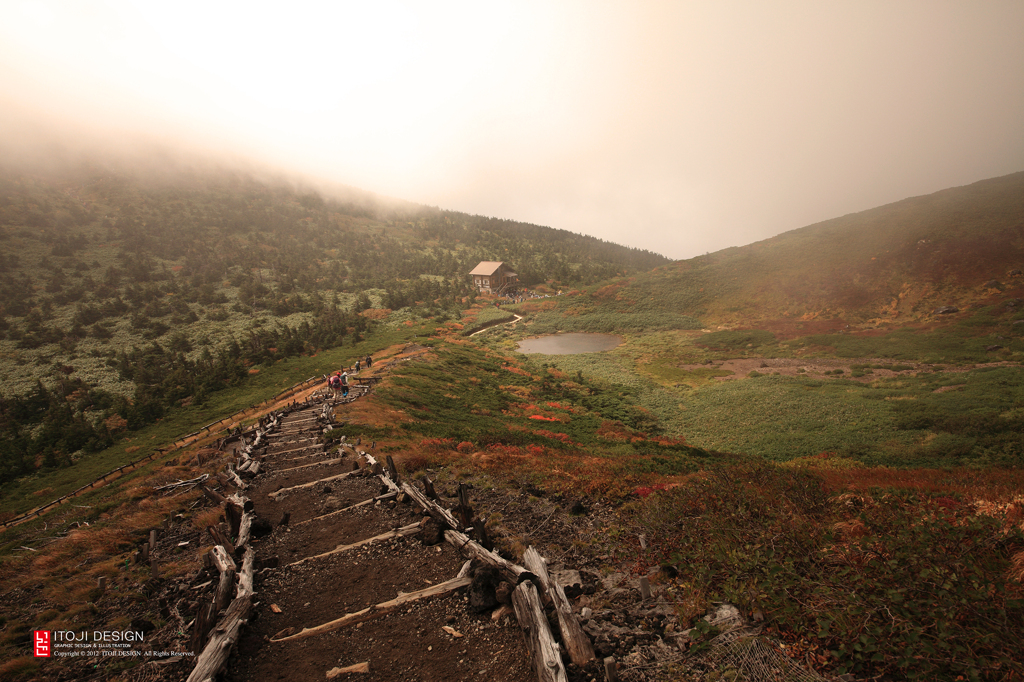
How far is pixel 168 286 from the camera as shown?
65.6m

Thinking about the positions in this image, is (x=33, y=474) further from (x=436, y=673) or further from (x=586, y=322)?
(x=586, y=322)

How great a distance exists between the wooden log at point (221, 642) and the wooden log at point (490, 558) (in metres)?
4.00

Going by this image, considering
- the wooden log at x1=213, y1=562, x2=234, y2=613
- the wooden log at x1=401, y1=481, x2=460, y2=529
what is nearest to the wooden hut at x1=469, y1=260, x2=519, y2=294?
the wooden log at x1=401, y1=481, x2=460, y2=529

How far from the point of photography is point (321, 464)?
15914 mm

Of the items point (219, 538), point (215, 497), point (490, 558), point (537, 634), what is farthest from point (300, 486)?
point (537, 634)

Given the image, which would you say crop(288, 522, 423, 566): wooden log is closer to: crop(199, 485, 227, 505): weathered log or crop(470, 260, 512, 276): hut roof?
crop(199, 485, 227, 505): weathered log

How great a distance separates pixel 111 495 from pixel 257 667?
15.5m

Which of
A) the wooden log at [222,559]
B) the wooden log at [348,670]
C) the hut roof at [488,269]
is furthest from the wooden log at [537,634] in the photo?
the hut roof at [488,269]

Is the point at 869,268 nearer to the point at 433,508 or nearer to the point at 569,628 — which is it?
the point at 433,508

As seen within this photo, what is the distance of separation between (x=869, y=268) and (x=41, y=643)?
277 ft

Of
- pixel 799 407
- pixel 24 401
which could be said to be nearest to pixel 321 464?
pixel 799 407

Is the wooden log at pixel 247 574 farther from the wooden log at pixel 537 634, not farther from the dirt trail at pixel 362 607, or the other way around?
the wooden log at pixel 537 634

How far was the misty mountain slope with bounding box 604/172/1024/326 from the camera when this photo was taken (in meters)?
49.9

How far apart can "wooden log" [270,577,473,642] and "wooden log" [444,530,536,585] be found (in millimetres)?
518
